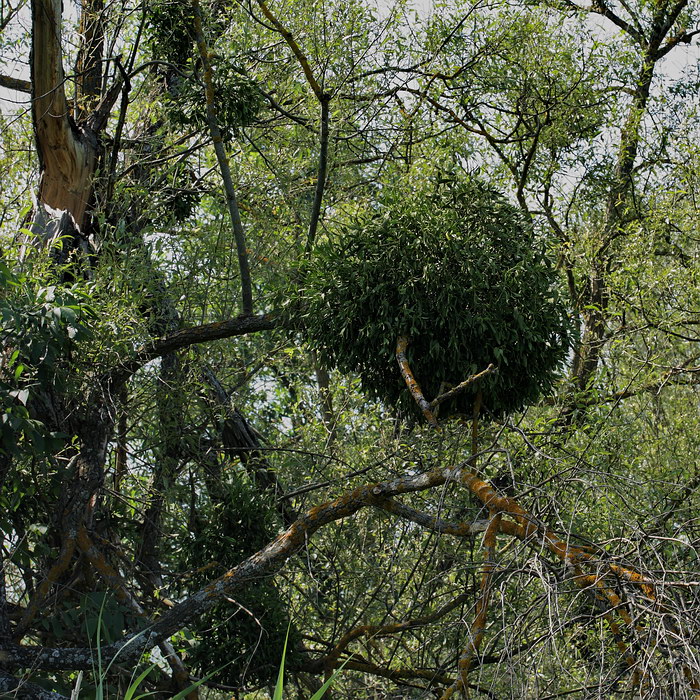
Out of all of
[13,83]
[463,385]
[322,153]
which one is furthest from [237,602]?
[13,83]

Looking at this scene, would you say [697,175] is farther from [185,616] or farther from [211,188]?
[185,616]

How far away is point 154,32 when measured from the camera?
5625 millimetres

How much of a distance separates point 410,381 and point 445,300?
379mm

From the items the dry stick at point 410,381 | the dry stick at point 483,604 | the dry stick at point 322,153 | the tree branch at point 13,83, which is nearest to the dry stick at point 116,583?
the dry stick at point 322,153

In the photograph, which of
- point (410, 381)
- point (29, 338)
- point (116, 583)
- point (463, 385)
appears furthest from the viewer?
point (116, 583)

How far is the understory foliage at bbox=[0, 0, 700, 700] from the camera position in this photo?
4023 millimetres

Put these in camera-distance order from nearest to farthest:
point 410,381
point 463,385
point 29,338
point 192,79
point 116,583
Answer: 1. point 463,385
2. point 410,381
3. point 29,338
4. point 116,583
5. point 192,79

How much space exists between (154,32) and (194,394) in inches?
88.1

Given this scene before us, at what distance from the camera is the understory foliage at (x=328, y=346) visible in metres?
4.02

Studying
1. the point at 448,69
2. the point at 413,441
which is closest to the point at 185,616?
the point at 413,441

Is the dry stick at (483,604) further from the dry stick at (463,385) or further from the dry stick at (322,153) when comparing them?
the dry stick at (322,153)

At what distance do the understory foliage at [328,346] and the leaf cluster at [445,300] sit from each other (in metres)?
0.01

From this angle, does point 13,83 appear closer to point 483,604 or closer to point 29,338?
point 29,338

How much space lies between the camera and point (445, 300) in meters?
3.92
